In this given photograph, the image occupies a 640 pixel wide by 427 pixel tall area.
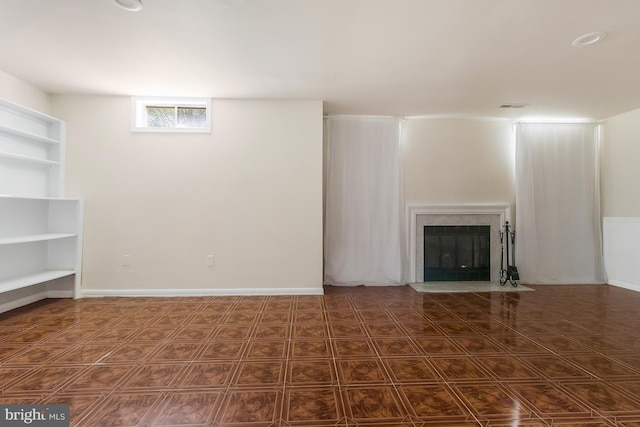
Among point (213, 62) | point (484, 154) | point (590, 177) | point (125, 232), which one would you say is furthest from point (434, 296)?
point (125, 232)

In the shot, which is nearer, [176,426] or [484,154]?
[176,426]

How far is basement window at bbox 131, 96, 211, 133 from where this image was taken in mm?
4027

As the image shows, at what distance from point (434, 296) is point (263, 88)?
11.4ft

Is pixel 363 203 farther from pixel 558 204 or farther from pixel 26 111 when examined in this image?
pixel 26 111

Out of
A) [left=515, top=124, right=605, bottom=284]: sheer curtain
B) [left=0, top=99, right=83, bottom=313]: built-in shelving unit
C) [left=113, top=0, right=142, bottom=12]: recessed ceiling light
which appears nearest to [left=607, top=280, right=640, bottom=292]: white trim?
[left=515, top=124, right=605, bottom=284]: sheer curtain

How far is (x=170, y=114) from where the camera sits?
4.16 m

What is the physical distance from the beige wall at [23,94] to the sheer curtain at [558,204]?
6.74m

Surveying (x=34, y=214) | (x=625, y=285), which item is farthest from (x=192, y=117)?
(x=625, y=285)

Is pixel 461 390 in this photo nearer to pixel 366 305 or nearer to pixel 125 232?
pixel 366 305

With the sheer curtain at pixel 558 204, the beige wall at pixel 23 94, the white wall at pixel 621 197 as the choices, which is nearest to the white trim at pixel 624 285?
the white wall at pixel 621 197

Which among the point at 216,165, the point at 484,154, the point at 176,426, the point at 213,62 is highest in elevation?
the point at 213,62

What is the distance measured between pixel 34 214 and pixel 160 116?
1.90 m

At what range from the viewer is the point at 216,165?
4.09 m

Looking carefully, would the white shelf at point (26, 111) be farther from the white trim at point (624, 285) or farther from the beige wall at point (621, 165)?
the white trim at point (624, 285)
